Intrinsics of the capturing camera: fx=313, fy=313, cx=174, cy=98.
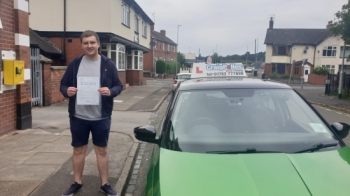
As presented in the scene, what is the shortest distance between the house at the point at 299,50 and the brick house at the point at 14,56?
43.3 meters

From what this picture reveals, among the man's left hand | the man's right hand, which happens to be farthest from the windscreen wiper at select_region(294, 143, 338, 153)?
the man's right hand

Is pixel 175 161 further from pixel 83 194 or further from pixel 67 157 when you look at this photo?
pixel 67 157

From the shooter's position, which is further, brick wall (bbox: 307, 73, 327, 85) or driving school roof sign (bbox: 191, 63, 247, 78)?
brick wall (bbox: 307, 73, 327, 85)

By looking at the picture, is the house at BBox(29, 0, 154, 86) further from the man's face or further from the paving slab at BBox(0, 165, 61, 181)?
the man's face

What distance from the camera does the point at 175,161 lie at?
7.95 feet

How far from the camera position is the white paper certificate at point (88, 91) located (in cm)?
348

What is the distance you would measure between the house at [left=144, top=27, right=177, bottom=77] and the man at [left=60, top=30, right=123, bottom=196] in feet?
119

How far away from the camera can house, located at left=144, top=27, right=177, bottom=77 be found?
48.7m

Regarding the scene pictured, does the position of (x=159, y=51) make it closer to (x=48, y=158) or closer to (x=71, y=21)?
(x=71, y=21)

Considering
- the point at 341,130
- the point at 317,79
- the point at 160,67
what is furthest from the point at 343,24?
the point at 160,67

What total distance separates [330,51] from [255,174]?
48325 mm

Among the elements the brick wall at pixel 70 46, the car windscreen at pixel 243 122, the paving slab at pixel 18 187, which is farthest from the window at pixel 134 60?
the car windscreen at pixel 243 122

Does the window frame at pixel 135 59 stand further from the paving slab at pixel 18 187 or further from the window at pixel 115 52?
the paving slab at pixel 18 187

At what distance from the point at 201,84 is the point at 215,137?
868 mm
